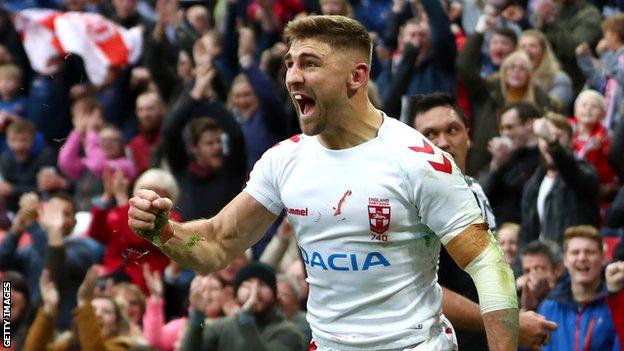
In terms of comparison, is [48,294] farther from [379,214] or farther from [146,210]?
[379,214]

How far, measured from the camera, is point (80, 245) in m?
12.2

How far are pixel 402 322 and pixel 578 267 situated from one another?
379 centimetres

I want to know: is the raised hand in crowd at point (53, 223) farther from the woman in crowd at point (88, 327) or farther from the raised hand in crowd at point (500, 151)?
the raised hand in crowd at point (500, 151)

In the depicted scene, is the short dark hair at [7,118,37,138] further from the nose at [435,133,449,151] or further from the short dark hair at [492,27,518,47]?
the nose at [435,133,449,151]

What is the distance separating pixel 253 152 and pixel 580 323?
4.65 m

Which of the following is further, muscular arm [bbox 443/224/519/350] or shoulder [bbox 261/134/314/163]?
shoulder [bbox 261/134/314/163]

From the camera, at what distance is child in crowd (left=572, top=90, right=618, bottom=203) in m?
11.8

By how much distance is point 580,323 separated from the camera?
9.20 m

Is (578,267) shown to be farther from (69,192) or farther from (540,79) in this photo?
(69,192)

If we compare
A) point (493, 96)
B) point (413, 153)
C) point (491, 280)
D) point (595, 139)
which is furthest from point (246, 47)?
point (491, 280)

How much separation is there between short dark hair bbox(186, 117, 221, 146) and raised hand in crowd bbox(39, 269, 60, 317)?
A: 5.47 feet

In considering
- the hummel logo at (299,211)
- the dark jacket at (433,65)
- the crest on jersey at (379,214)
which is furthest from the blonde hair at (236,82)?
the crest on jersey at (379,214)

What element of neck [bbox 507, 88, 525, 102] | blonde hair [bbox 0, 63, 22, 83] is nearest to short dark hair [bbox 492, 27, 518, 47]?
neck [bbox 507, 88, 525, 102]

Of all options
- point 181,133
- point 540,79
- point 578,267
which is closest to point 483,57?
point 540,79
